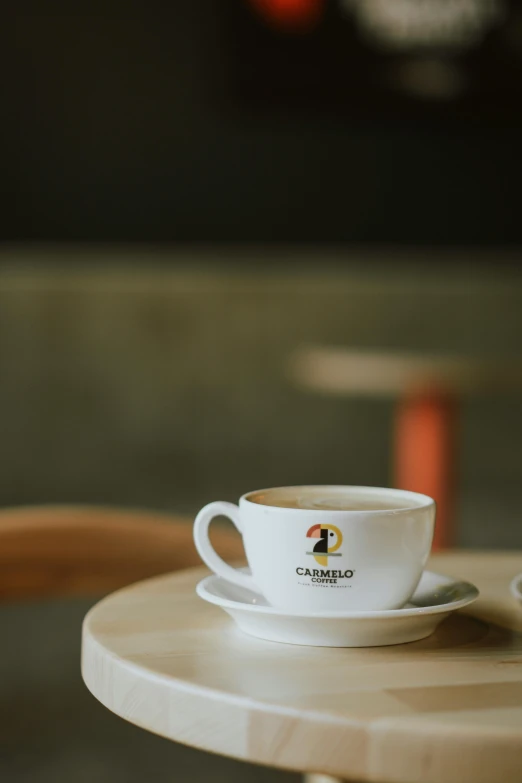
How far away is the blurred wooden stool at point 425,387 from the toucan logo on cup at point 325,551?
1.81 metres

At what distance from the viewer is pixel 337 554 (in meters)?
0.56

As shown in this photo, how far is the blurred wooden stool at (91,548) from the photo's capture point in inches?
34.4

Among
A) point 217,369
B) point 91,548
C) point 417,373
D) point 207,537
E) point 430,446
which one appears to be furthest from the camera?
point 217,369

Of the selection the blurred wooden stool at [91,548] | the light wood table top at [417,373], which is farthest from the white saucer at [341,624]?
the light wood table top at [417,373]

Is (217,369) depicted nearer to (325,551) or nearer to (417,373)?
(417,373)

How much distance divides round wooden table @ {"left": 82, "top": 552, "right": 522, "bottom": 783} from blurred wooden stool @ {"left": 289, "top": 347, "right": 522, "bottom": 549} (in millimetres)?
1754

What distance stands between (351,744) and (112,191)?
310cm

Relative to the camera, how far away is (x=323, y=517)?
557mm

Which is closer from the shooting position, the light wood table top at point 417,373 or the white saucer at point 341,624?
the white saucer at point 341,624

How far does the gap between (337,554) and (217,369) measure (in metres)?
2.71

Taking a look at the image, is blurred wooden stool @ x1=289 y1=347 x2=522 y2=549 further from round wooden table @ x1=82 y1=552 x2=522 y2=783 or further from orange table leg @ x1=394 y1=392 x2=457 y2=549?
round wooden table @ x1=82 y1=552 x2=522 y2=783

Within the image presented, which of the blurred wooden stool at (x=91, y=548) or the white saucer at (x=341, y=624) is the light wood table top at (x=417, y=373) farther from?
the white saucer at (x=341, y=624)

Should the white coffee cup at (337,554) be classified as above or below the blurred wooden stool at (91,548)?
above

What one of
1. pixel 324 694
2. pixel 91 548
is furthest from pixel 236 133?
pixel 324 694
